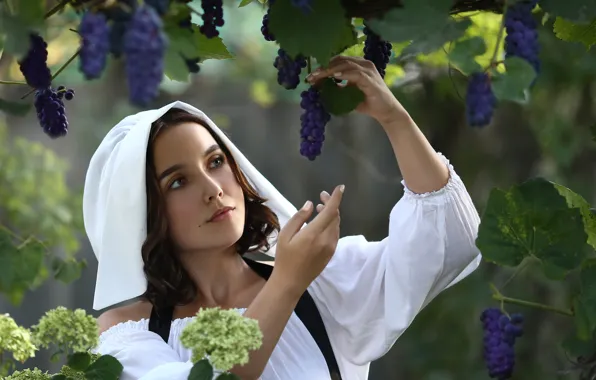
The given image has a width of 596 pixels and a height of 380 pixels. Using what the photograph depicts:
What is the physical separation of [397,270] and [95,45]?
0.98 metres

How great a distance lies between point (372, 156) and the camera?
673cm

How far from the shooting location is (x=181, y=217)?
6.37 ft

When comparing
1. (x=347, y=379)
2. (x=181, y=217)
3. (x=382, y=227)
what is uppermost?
(x=181, y=217)

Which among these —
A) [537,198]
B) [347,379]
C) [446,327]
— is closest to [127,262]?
[347,379]

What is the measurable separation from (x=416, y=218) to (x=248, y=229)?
46 cm

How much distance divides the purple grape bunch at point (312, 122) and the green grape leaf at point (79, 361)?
0.43 metres

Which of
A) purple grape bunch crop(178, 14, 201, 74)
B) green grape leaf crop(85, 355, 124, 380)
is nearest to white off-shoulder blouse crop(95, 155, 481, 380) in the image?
green grape leaf crop(85, 355, 124, 380)

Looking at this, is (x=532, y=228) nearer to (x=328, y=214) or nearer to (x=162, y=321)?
(x=328, y=214)

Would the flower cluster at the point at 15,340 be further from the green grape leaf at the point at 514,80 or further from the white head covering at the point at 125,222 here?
the green grape leaf at the point at 514,80

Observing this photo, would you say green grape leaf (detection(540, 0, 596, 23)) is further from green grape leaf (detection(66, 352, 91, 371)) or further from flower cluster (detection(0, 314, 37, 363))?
flower cluster (detection(0, 314, 37, 363))

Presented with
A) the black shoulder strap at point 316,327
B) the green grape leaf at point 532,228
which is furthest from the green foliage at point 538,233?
the black shoulder strap at point 316,327

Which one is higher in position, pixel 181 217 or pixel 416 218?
pixel 181 217

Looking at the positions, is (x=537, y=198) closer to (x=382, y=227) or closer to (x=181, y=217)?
(x=181, y=217)

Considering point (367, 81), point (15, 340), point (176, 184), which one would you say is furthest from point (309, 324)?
point (367, 81)
